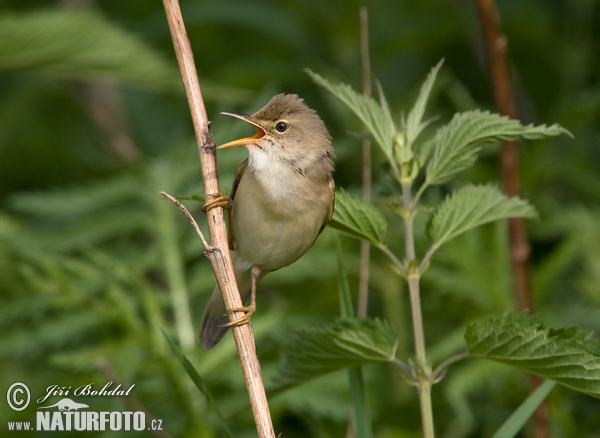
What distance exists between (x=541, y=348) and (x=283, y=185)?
100cm

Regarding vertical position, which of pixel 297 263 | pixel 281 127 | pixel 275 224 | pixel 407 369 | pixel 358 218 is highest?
pixel 297 263

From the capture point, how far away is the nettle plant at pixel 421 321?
1689 millimetres

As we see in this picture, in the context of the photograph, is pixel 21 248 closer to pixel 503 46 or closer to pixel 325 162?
pixel 325 162

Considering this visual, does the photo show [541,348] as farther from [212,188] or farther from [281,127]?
[281,127]

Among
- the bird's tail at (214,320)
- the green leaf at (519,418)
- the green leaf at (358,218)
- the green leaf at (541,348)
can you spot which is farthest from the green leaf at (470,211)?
the bird's tail at (214,320)

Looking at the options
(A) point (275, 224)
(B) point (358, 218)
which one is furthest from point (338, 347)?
(A) point (275, 224)

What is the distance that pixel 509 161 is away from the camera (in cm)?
280

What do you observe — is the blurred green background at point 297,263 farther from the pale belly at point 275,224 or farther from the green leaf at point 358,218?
the pale belly at point 275,224

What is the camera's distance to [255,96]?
15.5 feet

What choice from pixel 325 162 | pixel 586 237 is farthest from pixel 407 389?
pixel 325 162

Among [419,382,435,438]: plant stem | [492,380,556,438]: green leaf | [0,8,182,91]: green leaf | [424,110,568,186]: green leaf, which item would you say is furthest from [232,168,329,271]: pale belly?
[0,8,182,91]: green leaf

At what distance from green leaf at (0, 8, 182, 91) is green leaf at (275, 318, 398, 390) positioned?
1940 millimetres

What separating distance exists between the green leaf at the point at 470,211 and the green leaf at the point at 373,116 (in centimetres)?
17

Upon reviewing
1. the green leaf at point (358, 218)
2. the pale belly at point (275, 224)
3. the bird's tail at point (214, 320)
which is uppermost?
the pale belly at point (275, 224)
